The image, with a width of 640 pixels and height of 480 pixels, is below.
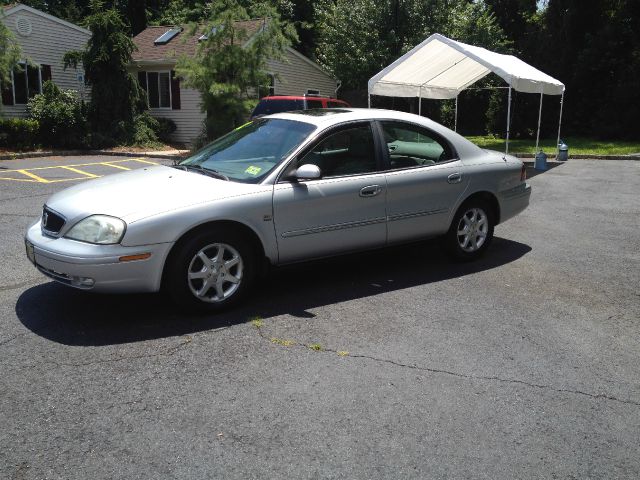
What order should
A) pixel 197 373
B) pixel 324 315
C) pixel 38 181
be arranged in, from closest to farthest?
pixel 197 373, pixel 324 315, pixel 38 181

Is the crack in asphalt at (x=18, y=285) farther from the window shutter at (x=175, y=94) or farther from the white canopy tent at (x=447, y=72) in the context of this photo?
the window shutter at (x=175, y=94)

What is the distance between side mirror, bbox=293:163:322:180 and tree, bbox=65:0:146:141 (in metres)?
18.0

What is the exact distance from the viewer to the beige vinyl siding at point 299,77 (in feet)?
82.6

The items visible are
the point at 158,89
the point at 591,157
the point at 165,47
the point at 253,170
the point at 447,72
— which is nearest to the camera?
the point at 253,170

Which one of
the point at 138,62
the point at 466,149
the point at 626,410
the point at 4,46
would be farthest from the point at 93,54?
the point at 626,410

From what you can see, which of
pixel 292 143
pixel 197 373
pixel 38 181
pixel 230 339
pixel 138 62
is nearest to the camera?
pixel 197 373

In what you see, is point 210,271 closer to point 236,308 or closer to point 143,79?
point 236,308

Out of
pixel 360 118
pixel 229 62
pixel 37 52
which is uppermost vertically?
pixel 37 52

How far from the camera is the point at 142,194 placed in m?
4.50

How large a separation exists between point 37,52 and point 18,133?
498 cm

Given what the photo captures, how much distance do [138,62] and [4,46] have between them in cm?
760

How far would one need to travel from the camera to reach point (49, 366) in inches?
145

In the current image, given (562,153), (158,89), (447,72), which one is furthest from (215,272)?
(158,89)

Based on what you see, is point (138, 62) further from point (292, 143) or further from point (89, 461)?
point (89, 461)
